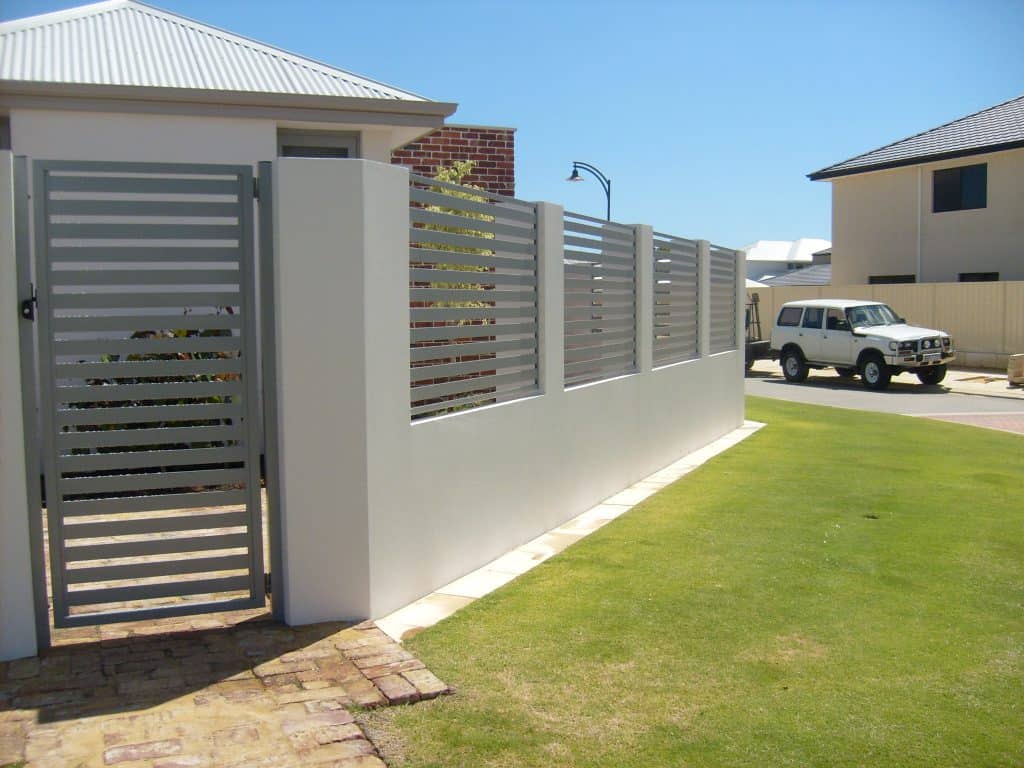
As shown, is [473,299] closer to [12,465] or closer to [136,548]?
[136,548]

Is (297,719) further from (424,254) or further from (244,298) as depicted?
(424,254)

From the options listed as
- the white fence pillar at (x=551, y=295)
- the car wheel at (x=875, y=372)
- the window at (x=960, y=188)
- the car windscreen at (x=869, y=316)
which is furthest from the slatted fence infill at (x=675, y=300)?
the window at (x=960, y=188)

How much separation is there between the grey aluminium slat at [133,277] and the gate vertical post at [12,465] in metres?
0.22

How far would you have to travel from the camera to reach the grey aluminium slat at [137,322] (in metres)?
4.54

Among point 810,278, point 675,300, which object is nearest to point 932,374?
point 675,300

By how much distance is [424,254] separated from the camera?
5617mm

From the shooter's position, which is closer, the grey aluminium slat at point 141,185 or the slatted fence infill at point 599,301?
the grey aluminium slat at point 141,185

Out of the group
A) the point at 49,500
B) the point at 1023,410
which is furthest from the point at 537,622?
the point at 1023,410

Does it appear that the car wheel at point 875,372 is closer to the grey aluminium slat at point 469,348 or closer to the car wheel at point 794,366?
the car wheel at point 794,366

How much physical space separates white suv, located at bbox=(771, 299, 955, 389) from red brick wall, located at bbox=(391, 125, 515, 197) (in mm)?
11402

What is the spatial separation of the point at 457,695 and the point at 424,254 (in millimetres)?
2564

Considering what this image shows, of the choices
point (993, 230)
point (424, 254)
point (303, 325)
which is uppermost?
point (993, 230)

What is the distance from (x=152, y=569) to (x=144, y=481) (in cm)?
44

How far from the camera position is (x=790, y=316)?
23.7 metres
